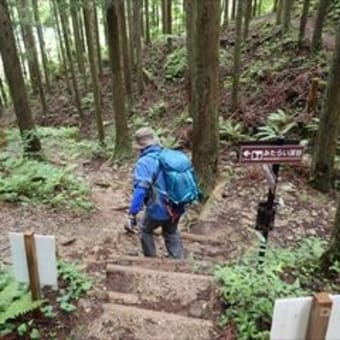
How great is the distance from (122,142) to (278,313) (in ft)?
33.5

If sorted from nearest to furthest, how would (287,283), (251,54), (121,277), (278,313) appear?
(278,313), (287,283), (121,277), (251,54)

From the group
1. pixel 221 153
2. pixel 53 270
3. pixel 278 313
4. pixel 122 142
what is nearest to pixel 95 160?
pixel 122 142

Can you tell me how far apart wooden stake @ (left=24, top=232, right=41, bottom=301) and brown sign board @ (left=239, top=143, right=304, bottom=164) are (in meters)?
2.01

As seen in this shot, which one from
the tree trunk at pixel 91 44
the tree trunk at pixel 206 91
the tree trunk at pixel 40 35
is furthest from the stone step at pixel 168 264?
the tree trunk at pixel 40 35

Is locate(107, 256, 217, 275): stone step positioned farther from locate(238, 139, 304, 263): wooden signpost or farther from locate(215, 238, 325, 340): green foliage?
locate(238, 139, 304, 263): wooden signpost

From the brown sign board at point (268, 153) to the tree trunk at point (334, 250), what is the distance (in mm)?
672

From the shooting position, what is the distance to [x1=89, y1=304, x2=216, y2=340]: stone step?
3604mm

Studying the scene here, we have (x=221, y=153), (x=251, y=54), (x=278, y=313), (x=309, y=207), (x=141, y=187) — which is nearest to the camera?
(x=278, y=313)

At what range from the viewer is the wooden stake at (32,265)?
3581 mm

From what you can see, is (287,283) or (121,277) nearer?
(287,283)

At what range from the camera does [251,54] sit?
17859mm

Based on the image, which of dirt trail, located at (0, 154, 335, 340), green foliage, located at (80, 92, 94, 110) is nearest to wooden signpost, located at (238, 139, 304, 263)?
dirt trail, located at (0, 154, 335, 340)

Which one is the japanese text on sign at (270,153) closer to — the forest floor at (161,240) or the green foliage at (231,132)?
the forest floor at (161,240)

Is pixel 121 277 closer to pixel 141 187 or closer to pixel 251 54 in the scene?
pixel 141 187
